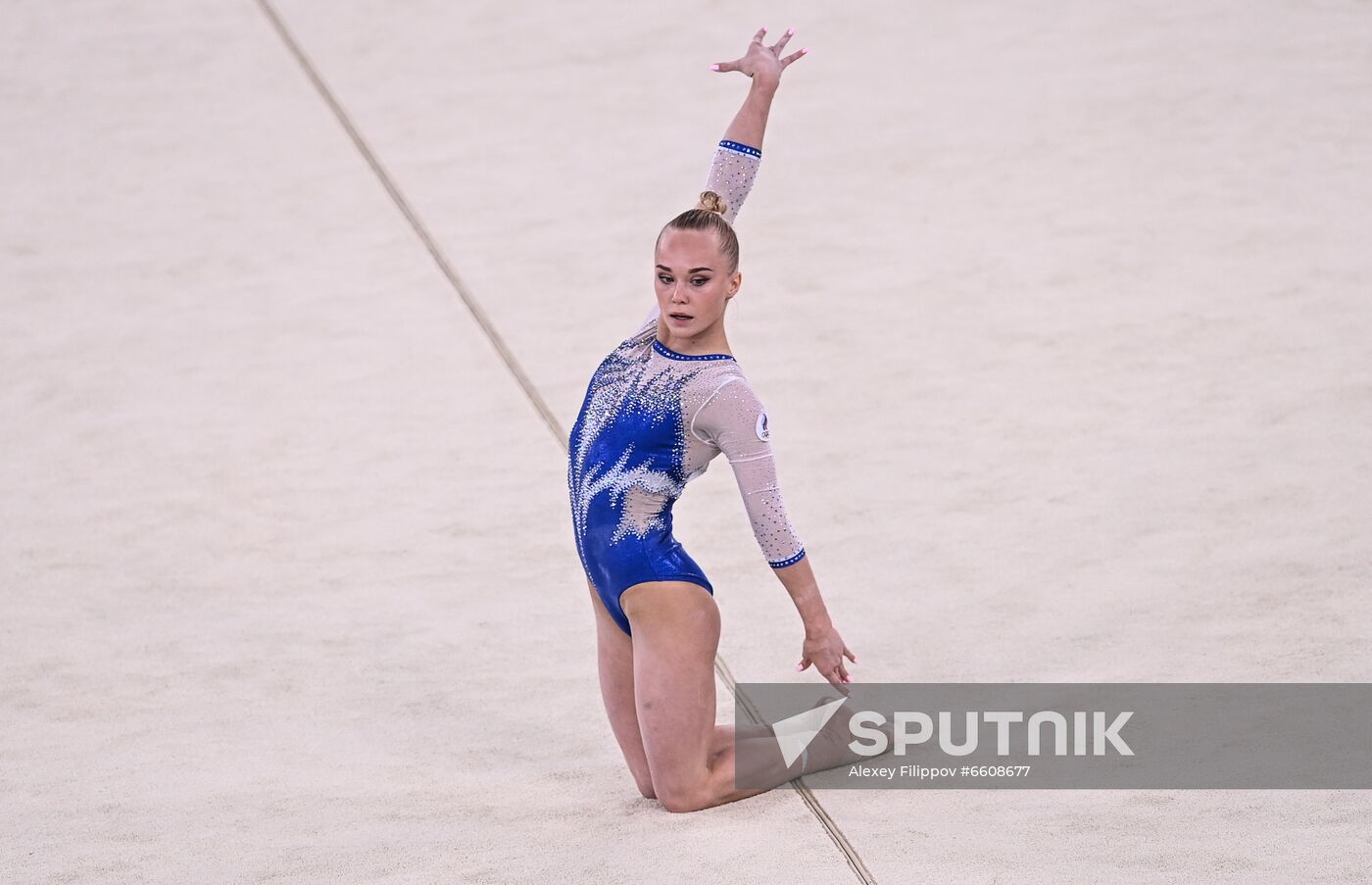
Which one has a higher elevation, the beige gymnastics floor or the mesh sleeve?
the mesh sleeve

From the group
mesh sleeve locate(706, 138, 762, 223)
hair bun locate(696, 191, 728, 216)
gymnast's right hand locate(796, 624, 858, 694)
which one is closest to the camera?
gymnast's right hand locate(796, 624, 858, 694)

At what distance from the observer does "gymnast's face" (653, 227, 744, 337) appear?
10.1 feet

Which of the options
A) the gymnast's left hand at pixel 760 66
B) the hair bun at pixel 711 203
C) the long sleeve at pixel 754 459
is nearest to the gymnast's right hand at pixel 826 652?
the long sleeve at pixel 754 459

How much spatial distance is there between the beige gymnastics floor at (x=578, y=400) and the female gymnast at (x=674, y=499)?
0.68 feet

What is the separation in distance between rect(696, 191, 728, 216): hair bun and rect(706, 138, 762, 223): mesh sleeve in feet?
0.19

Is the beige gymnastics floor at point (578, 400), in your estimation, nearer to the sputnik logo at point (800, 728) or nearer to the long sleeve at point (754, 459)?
the sputnik logo at point (800, 728)

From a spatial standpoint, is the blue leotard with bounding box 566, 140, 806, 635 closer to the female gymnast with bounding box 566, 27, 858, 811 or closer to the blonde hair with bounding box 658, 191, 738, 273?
the female gymnast with bounding box 566, 27, 858, 811

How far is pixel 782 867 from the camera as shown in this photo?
301cm

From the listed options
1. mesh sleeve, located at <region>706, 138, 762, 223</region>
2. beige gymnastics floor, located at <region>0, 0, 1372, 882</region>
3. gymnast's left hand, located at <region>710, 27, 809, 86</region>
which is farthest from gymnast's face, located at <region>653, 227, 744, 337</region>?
beige gymnastics floor, located at <region>0, 0, 1372, 882</region>

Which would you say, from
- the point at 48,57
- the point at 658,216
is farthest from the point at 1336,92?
the point at 48,57

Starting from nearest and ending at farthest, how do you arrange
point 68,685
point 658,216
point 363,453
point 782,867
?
point 782,867 → point 68,685 → point 363,453 → point 658,216

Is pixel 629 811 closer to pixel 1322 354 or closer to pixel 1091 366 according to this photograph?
pixel 1091 366

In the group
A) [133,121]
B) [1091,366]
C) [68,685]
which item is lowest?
[68,685]

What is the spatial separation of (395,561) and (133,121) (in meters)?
3.86
